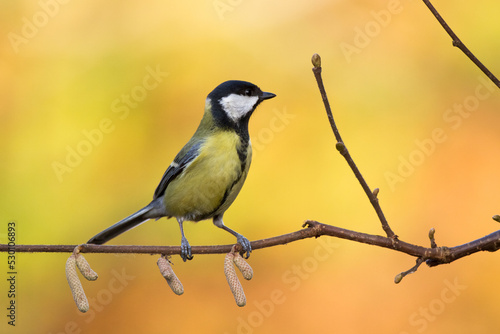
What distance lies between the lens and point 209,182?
2604 millimetres

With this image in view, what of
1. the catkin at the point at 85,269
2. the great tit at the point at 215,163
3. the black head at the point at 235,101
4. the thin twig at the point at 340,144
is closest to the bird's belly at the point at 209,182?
the great tit at the point at 215,163

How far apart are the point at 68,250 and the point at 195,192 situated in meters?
1.17

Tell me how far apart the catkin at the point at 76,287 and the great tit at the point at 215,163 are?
97cm

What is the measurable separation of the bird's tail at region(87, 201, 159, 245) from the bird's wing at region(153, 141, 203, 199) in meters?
0.11

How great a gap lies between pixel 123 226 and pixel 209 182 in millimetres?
468

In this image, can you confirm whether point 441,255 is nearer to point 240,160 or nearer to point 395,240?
point 395,240

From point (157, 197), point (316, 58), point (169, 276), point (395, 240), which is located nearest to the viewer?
point (316, 58)

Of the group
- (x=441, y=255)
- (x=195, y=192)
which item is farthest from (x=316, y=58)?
(x=195, y=192)

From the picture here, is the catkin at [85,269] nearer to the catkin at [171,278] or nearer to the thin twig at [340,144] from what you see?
the catkin at [171,278]

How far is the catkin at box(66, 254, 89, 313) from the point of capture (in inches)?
56.7

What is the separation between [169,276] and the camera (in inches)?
61.3

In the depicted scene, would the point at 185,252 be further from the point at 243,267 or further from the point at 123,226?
the point at 123,226

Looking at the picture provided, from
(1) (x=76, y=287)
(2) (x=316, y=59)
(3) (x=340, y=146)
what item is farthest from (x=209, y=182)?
(2) (x=316, y=59)

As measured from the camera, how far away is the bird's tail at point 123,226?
7.98ft
